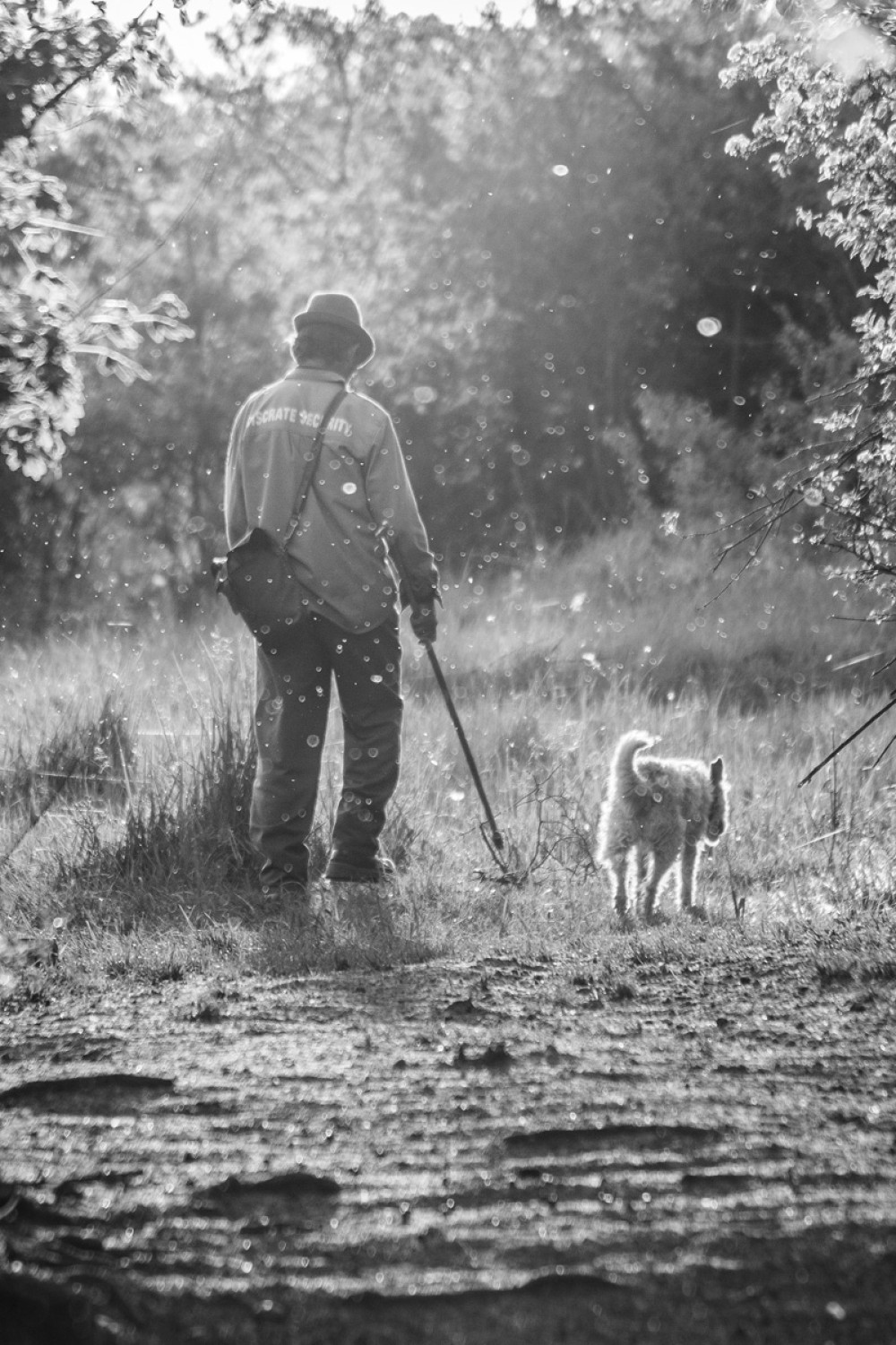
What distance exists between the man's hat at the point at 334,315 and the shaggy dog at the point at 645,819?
7.75 ft

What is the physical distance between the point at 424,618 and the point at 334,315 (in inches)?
59.7

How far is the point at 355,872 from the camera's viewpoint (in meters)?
6.29

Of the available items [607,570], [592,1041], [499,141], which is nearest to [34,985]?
[592,1041]

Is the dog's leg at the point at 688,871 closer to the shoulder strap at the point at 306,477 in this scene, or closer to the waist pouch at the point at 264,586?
the waist pouch at the point at 264,586

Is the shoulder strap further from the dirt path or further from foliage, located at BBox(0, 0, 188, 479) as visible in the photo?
the dirt path

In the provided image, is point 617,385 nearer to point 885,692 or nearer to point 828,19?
point 885,692

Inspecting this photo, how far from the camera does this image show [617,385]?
2145cm

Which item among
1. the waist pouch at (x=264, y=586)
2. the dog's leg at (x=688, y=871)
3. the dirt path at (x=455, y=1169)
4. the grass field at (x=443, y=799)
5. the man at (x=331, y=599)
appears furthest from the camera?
the dog's leg at (x=688, y=871)

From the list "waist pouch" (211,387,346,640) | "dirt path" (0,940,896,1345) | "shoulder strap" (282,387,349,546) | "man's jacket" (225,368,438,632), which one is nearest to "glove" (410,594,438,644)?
"man's jacket" (225,368,438,632)

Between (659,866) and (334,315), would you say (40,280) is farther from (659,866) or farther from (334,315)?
(659,866)

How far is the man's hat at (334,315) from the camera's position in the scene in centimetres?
645

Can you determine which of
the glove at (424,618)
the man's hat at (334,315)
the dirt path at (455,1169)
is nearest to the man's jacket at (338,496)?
the glove at (424,618)

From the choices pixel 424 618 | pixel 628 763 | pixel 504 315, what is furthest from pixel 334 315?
pixel 504 315

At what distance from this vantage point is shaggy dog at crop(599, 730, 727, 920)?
20.6 feet
